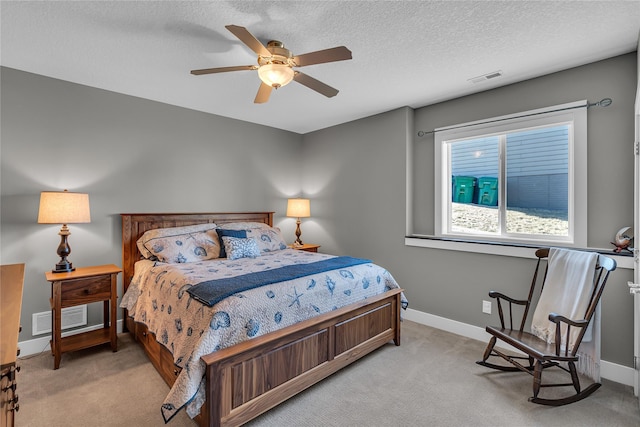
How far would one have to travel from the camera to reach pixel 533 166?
2967mm

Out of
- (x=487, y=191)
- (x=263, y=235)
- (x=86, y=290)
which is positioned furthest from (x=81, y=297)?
(x=487, y=191)

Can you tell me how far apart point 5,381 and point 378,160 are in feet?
12.2

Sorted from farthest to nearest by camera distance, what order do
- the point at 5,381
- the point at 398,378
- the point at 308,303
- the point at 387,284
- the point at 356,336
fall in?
the point at 387,284, the point at 356,336, the point at 398,378, the point at 308,303, the point at 5,381

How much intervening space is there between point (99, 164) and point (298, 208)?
2458 millimetres

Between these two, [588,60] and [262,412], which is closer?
[262,412]

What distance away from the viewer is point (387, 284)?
300 cm

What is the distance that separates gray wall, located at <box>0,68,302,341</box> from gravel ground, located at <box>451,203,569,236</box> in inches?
111

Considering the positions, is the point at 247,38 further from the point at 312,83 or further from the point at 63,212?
the point at 63,212

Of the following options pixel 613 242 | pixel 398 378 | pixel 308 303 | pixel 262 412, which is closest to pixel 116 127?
pixel 308 303

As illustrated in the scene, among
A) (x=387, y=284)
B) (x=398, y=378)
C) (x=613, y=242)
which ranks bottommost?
(x=398, y=378)

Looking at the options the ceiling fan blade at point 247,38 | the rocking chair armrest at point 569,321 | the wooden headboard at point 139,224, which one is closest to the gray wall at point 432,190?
the rocking chair armrest at point 569,321

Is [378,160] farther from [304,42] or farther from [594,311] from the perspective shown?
[594,311]

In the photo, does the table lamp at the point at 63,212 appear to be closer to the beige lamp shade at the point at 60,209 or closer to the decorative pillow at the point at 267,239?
the beige lamp shade at the point at 60,209

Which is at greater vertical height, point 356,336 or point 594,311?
point 594,311
